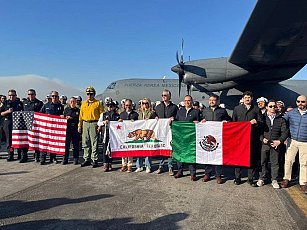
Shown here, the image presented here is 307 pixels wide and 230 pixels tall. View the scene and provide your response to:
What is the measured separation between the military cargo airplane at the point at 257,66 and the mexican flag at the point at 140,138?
13.1 feet

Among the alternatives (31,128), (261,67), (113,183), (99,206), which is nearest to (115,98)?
(31,128)

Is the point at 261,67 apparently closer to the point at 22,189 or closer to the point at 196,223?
the point at 196,223

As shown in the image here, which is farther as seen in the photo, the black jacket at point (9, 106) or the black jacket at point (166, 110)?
the black jacket at point (9, 106)

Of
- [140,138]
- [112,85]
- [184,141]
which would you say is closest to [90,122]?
[140,138]

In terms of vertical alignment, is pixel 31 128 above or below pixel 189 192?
above

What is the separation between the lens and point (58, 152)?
26.8ft

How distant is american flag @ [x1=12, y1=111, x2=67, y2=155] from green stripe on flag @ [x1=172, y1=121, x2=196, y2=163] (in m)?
3.86

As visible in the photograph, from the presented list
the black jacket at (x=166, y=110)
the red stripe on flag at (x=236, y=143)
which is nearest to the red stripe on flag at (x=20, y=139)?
the black jacket at (x=166, y=110)

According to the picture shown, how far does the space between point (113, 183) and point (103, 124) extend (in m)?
2.09

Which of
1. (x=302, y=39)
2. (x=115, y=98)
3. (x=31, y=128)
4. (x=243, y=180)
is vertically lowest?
(x=243, y=180)

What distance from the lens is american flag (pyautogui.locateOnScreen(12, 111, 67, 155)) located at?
8.25 m

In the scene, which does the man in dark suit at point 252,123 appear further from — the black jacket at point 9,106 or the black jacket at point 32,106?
the black jacket at point 9,106

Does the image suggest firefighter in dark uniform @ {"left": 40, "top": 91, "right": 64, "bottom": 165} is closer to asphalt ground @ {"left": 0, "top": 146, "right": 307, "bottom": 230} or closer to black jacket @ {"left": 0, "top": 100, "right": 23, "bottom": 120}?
black jacket @ {"left": 0, "top": 100, "right": 23, "bottom": 120}

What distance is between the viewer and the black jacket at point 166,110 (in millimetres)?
7168
